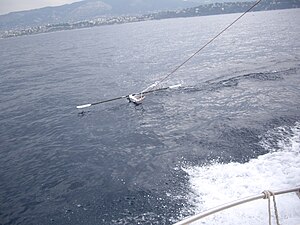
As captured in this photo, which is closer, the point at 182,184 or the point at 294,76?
the point at 182,184

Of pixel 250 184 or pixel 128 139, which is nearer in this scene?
pixel 250 184

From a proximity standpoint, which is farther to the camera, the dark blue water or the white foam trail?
the dark blue water

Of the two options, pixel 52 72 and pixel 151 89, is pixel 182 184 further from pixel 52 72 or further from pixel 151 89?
pixel 52 72

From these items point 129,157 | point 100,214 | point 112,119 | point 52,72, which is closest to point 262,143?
point 129,157

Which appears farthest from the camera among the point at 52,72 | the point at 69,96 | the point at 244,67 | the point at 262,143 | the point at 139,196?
the point at 52,72

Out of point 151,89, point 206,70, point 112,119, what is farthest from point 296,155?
point 206,70

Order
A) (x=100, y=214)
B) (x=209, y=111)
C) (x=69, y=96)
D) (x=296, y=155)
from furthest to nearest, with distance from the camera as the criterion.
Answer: (x=69, y=96) → (x=209, y=111) → (x=296, y=155) → (x=100, y=214)

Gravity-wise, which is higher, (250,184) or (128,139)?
(250,184)

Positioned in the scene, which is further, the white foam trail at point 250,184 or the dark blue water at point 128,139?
the dark blue water at point 128,139
